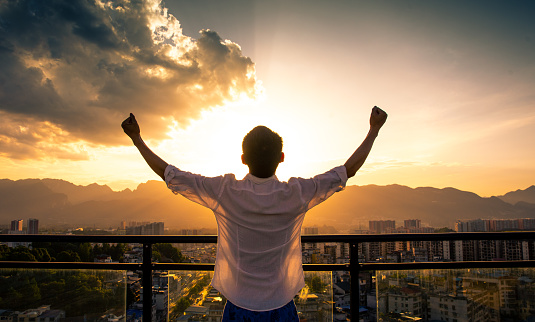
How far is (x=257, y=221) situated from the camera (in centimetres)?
118

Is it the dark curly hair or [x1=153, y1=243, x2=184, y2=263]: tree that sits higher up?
the dark curly hair

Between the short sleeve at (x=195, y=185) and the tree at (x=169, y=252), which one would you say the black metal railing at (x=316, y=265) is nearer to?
the tree at (x=169, y=252)

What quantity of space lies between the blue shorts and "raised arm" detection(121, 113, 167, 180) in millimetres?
596

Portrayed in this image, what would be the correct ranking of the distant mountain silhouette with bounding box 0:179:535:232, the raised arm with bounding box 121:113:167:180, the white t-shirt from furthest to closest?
1. the distant mountain silhouette with bounding box 0:179:535:232
2. the raised arm with bounding box 121:113:167:180
3. the white t-shirt

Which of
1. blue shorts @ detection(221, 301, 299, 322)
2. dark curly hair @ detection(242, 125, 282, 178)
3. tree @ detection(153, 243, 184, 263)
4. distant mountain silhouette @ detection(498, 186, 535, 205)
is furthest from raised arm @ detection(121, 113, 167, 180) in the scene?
distant mountain silhouette @ detection(498, 186, 535, 205)

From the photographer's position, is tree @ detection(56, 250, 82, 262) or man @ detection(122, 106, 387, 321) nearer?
man @ detection(122, 106, 387, 321)

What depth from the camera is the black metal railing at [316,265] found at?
7.39 ft

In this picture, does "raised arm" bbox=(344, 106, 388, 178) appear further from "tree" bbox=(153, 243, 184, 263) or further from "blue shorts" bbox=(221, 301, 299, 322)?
"tree" bbox=(153, 243, 184, 263)

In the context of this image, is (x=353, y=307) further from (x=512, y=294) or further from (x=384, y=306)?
(x=512, y=294)

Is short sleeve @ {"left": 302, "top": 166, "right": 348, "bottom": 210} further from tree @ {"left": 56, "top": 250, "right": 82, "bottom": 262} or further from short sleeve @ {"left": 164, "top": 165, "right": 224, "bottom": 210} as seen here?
tree @ {"left": 56, "top": 250, "right": 82, "bottom": 262}

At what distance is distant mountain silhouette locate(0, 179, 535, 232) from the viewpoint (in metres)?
60.1

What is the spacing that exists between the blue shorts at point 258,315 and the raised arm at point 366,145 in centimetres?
60

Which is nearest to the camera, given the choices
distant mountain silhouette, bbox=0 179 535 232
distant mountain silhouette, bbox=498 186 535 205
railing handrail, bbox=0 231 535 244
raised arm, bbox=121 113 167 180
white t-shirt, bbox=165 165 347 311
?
white t-shirt, bbox=165 165 347 311

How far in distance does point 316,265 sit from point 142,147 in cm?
163
